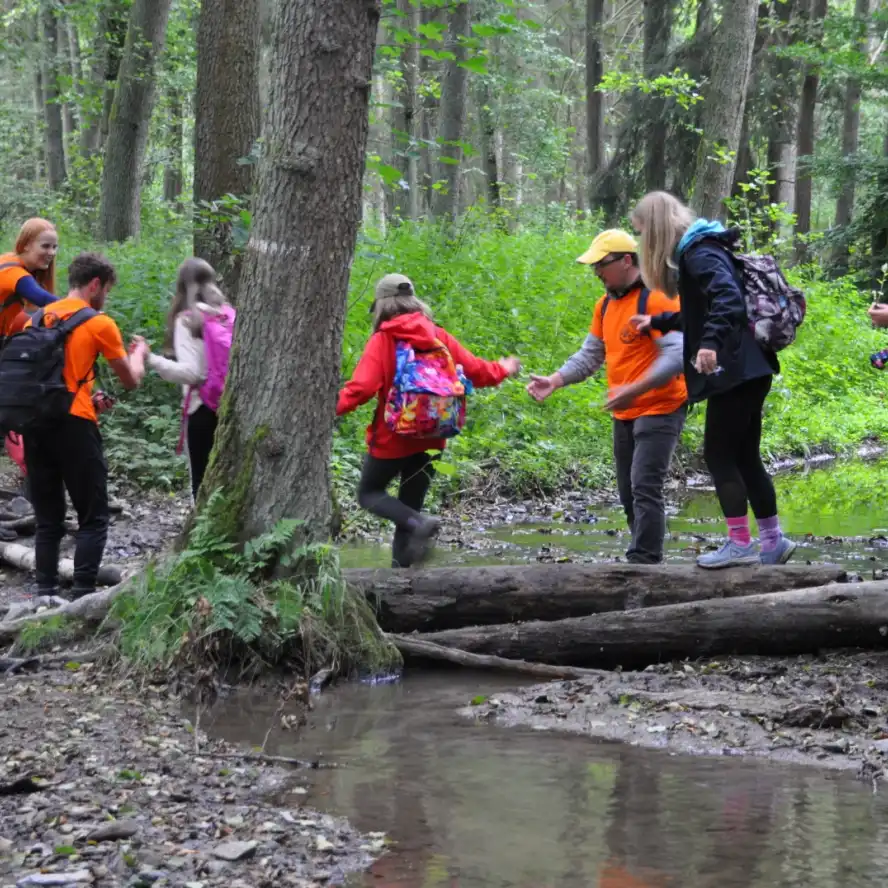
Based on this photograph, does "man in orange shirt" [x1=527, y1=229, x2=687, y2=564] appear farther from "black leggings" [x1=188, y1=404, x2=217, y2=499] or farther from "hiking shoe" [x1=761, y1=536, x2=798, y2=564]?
"black leggings" [x1=188, y1=404, x2=217, y2=499]

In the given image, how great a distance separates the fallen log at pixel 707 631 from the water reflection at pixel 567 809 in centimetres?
96

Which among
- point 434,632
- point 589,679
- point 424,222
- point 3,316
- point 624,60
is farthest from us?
point 624,60

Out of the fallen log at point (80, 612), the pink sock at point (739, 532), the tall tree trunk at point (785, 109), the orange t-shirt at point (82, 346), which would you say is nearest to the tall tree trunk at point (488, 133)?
the tall tree trunk at point (785, 109)

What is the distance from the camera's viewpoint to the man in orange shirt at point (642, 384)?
713cm

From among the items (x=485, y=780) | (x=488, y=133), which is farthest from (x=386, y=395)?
(x=488, y=133)

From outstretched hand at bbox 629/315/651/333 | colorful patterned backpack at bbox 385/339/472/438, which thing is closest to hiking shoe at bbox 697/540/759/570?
outstretched hand at bbox 629/315/651/333

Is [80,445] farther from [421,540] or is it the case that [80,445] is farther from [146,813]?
[146,813]

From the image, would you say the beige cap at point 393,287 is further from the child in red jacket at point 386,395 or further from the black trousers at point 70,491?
the black trousers at point 70,491

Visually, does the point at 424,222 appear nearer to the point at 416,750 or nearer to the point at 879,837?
the point at 416,750

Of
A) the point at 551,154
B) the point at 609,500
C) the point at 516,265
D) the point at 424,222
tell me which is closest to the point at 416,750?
the point at 609,500

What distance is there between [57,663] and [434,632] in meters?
2.08

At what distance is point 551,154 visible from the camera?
127 ft

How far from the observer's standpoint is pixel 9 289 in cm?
791

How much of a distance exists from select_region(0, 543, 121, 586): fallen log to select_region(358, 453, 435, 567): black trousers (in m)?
1.85
